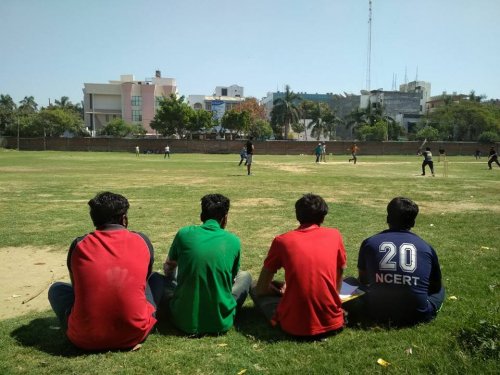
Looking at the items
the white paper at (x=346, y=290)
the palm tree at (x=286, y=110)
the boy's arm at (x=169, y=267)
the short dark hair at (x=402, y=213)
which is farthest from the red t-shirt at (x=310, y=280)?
the palm tree at (x=286, y=110)

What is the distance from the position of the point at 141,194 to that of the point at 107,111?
90.4m

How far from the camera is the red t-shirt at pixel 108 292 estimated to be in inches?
140

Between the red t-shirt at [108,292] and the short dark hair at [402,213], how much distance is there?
7.77 ft

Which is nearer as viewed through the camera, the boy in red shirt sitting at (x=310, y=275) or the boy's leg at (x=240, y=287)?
the boy in red shirt sitting at (x=310, y=275)

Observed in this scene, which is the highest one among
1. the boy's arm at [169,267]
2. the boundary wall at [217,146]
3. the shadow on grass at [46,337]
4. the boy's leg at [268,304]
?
the boundary wall at [217,146]

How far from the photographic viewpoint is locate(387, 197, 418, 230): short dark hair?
416 cm

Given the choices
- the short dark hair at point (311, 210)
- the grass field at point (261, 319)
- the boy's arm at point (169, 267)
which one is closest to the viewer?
the grass field at point (261, 319)

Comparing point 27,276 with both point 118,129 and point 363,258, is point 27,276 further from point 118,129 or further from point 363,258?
point 118,129

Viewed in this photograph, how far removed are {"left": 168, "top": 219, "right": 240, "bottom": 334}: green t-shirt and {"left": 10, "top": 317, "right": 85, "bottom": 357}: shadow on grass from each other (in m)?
0.96

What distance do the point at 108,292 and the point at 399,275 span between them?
2522mm

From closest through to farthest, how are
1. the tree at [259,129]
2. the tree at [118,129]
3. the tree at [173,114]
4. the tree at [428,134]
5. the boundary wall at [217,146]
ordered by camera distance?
1. the boundary wall at [217,146]
2. the tree at [173,114]
3. the tree at [428,134]
4. the tree at [118,129]
5. the tree at [259,129]

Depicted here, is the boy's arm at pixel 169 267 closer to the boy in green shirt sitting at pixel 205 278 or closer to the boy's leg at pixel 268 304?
the boy in green shirt sitting at pixel 205 278

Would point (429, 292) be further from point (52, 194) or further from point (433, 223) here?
point (52, 194)

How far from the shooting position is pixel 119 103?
99.2 m
